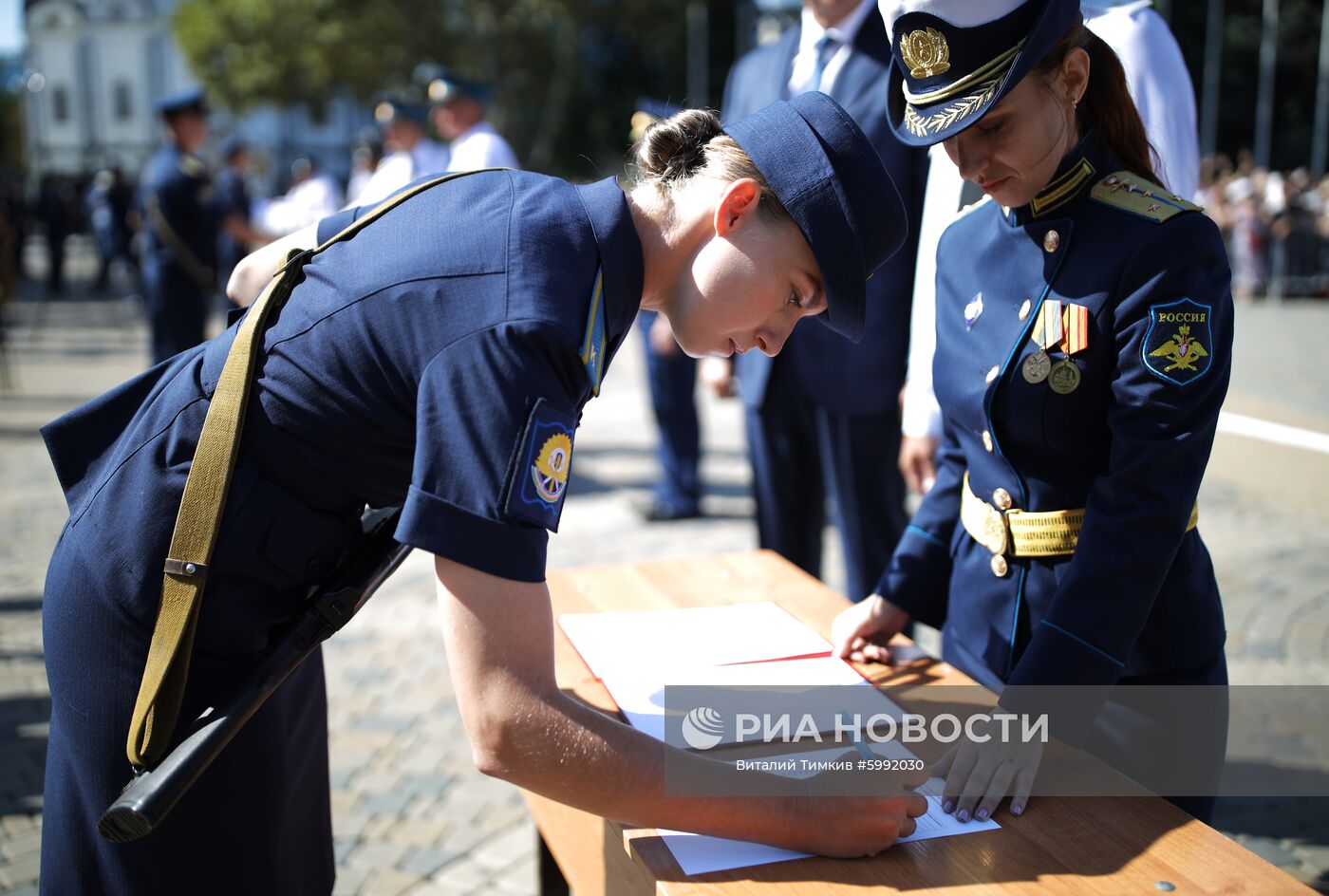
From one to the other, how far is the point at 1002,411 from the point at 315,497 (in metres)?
1.04

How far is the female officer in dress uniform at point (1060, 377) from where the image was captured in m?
1.56

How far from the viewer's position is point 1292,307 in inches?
627

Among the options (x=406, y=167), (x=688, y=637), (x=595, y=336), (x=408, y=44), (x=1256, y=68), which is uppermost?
(x=408, y=44)

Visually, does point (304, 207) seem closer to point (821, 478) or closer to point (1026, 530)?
point (821, 478)

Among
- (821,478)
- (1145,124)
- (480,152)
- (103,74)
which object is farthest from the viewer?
(103,74)

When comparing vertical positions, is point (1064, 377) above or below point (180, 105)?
below

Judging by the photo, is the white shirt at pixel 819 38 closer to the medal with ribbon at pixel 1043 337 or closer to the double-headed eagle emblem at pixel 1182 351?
the medal with ribbon at pixel 1043 337

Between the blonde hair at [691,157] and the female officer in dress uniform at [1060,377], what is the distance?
1.25ft

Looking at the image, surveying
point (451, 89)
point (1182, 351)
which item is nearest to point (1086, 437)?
point (1182, 351)

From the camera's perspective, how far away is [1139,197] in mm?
1683

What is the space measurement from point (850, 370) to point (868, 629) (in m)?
1.34

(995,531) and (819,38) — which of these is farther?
(819,38)

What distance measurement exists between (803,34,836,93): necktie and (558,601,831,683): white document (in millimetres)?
1707

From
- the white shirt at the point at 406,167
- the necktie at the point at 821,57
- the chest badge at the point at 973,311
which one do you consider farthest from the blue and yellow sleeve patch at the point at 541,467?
the white shirt at the point at 406,167
